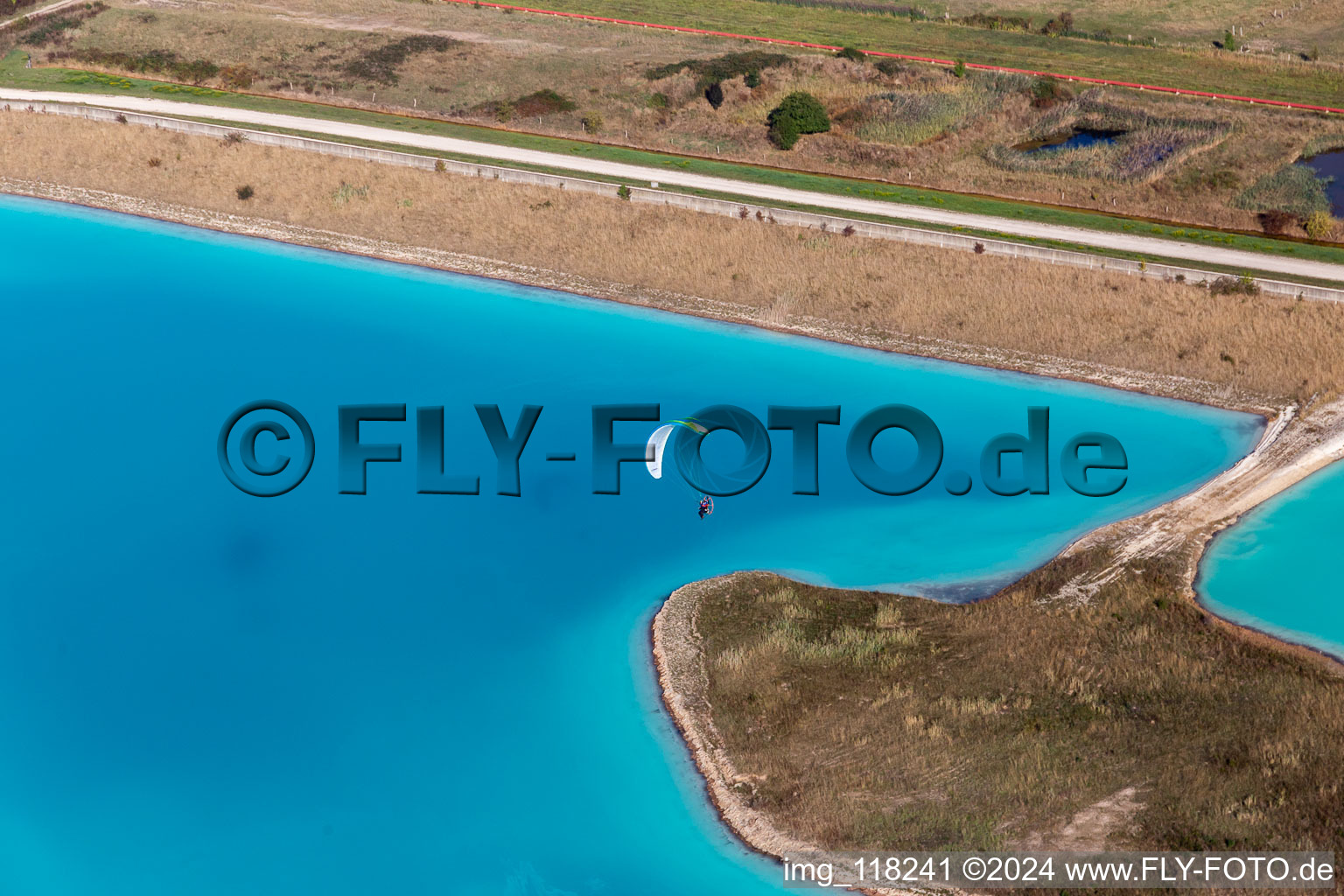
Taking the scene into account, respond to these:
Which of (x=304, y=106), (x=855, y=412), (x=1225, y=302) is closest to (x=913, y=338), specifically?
(x=855, y=412)

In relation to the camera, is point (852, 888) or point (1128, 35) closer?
point (852, 888)

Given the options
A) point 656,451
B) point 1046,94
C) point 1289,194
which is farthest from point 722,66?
point 656,451

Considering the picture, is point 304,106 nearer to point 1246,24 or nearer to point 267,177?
point 267,177

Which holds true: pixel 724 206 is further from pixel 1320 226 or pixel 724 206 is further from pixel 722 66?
pixel 1320 226

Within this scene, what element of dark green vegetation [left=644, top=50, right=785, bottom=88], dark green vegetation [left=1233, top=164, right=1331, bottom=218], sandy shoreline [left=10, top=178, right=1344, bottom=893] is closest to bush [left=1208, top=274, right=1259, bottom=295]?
sandy shoreline [left=10, top=178, right=1344, bottom=893]

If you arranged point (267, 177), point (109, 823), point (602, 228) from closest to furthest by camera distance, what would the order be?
point (109, 823), point (602, 228), point (267, 177)

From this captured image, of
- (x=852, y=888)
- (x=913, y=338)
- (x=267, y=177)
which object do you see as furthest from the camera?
(x=267, y=177)
